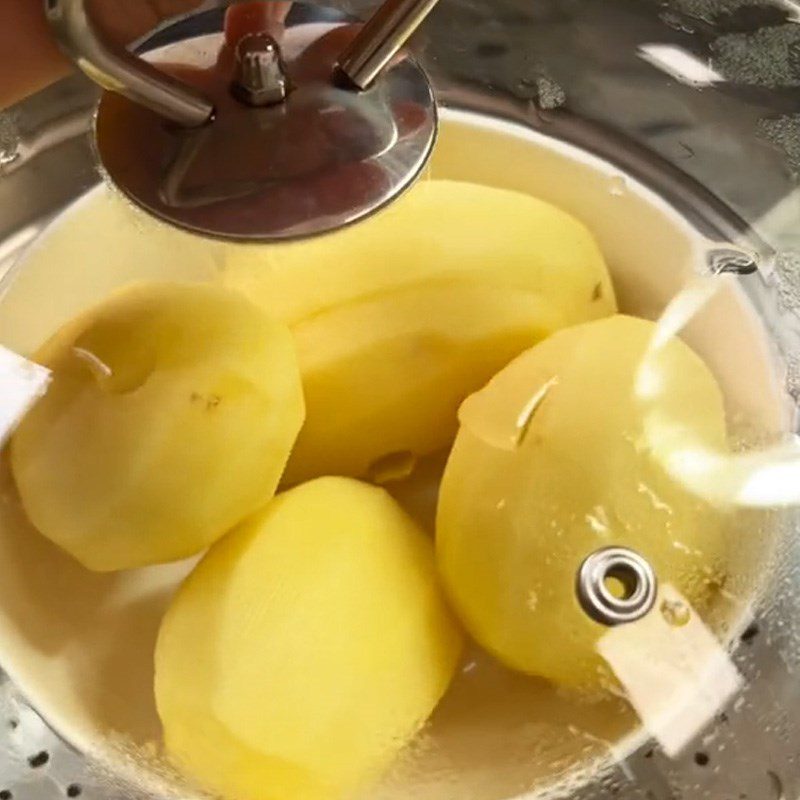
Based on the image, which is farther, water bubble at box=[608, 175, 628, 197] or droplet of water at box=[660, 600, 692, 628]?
water bubble at box=[608, 175, 628, 197]

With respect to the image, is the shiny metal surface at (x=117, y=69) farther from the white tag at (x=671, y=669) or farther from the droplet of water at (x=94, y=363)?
the white tag at (x=671, y=669)

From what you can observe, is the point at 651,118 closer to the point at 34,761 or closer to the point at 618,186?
the point at 618,186

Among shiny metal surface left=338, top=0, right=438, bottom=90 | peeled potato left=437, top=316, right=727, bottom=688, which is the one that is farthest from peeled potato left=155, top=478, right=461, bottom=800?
shiny metal surface left=338, top=0, right=438, bottom=90

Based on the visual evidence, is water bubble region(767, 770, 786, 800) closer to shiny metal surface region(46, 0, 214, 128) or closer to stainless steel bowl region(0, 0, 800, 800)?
stainless steel bowl region(0, 0, 800, 800)

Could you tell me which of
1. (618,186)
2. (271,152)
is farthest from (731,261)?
(271,152)

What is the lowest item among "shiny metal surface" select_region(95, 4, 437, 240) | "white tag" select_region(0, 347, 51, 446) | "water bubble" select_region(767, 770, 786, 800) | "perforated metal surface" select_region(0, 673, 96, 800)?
"water bubble" select_region(767, 770, 786, 800)

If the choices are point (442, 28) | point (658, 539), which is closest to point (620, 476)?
point (658, 539)
